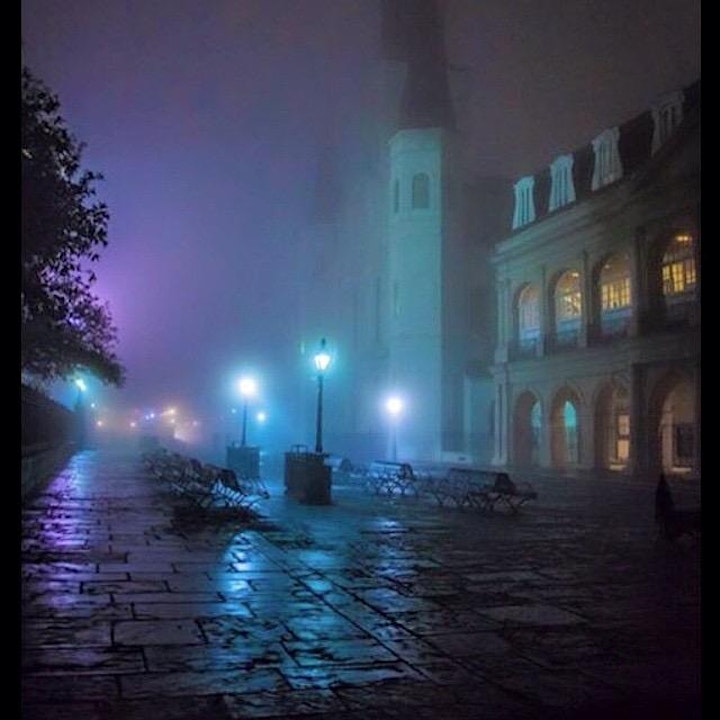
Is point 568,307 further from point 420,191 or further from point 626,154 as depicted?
point 420,191

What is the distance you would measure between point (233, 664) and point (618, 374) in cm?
3136

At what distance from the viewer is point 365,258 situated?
236 ft

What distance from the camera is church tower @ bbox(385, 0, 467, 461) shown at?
52812mm

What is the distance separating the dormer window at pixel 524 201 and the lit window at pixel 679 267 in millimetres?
14634

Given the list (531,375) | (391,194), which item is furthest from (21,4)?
(391,194)

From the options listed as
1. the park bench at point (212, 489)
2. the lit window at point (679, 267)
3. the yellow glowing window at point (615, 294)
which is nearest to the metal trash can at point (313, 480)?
the park bench at point (212, 489)

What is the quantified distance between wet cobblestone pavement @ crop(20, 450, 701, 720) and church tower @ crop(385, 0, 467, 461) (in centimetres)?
3638

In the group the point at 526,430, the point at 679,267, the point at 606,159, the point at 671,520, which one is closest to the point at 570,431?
the point at 526,430

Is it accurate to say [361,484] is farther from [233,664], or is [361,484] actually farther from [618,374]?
[233,664]

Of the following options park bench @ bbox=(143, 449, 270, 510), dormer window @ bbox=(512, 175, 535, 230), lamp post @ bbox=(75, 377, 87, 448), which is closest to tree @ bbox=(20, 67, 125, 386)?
park bench @ bbox=(143, 449, 270, 510)

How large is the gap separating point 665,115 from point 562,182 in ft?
27.3

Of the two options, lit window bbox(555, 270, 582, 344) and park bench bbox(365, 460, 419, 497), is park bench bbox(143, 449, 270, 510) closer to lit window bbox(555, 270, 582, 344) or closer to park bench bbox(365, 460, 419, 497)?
park bench bbox(365, 460, 419, 497)

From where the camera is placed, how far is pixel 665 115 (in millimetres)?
37375

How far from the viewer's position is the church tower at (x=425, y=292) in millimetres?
52812
